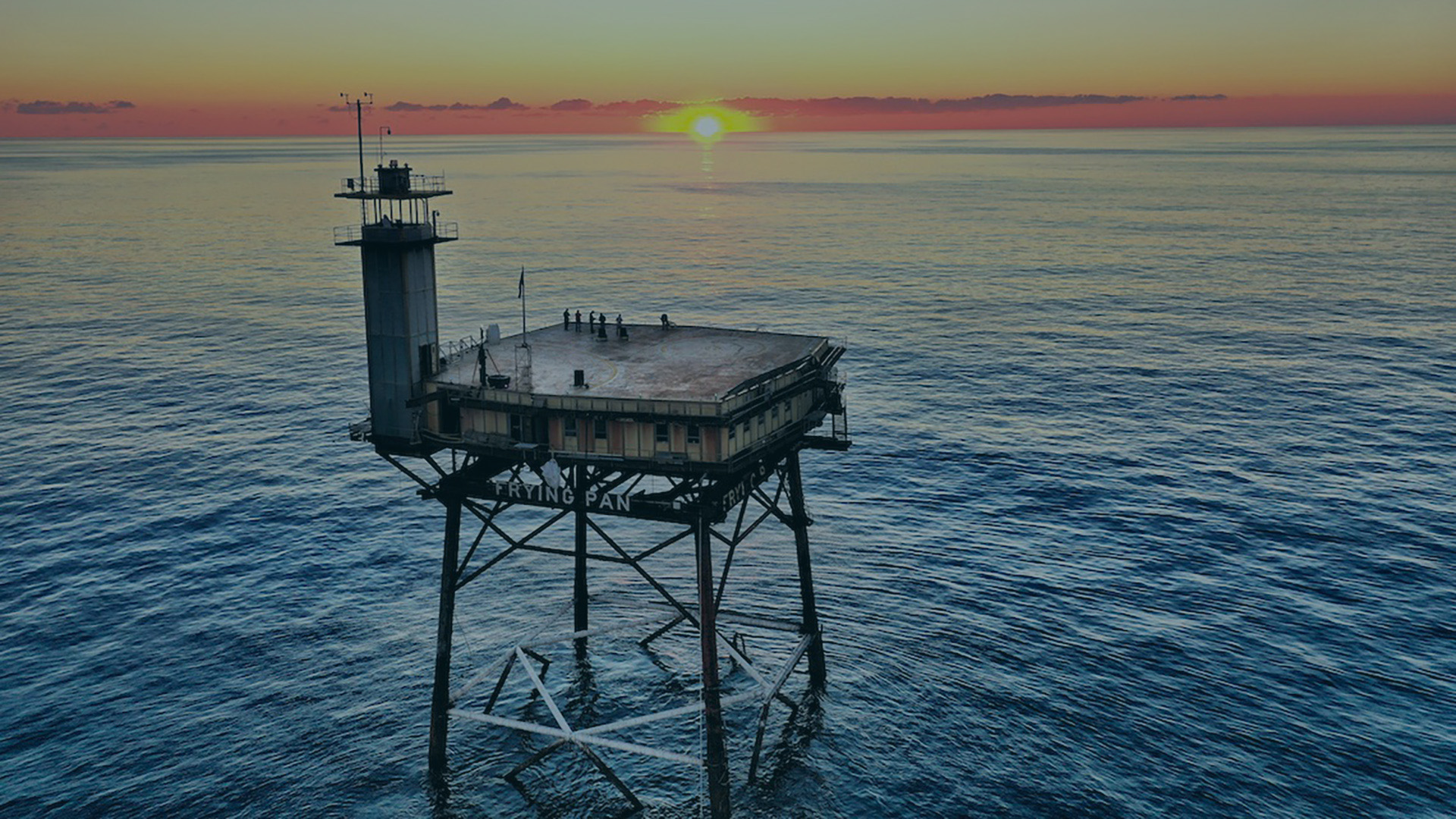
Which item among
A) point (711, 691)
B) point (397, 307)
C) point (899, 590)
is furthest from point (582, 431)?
point (899, 590)

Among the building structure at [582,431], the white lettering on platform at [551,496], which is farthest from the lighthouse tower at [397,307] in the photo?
the white lettering on platform at [551,496]

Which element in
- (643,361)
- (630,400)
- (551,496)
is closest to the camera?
(630,400)

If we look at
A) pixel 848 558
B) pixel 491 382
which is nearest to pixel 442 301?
pixel 848 558

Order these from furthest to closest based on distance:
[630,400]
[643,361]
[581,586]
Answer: [581,586] → [643,361] → [630,400]

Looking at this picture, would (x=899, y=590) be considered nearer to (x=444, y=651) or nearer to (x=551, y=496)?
(x=551, y=496)

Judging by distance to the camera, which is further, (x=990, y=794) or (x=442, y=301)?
(x=442, y=301)

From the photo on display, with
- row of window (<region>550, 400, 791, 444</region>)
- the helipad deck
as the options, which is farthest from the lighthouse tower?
row of window (<region>550, 400, 791, 444</region>)

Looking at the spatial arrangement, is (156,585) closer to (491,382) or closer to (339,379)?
(491,382)
